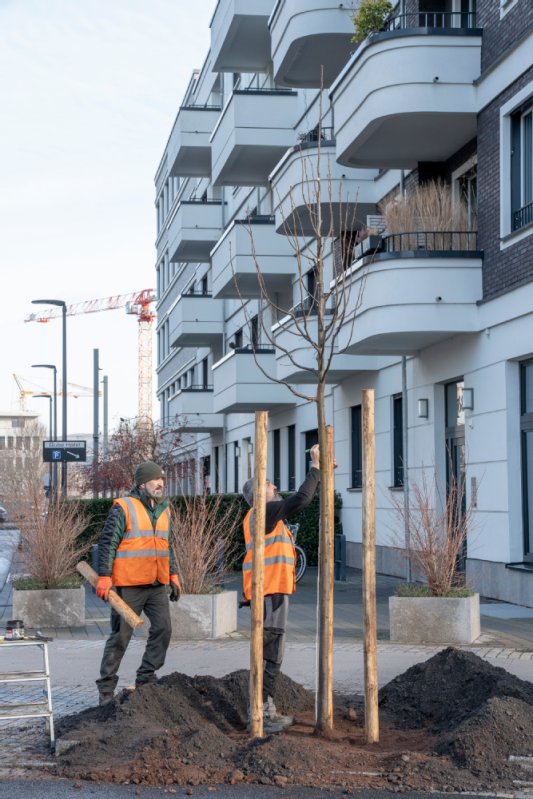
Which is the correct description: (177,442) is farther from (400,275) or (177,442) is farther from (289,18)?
(400,275)

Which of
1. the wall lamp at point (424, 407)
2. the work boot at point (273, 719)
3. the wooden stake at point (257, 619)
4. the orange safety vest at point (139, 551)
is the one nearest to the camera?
the wooden stake at point (257, 619)

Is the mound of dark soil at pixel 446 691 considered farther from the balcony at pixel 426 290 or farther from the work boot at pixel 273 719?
the balcony at pixel 426 290

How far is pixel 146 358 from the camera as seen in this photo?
146375 millimetres

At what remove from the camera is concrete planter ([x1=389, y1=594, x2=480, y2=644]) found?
41.0 ft

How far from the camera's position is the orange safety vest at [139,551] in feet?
30.1

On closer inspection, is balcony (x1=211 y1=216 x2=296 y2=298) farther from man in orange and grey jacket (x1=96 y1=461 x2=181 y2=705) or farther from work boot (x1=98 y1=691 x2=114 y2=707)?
work boot (x1=98 y1=691 x2=114 y2=707)

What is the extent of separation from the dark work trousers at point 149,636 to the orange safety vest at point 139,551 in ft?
0.35

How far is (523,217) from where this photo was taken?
1648 centimetres

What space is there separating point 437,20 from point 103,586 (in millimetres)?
13756

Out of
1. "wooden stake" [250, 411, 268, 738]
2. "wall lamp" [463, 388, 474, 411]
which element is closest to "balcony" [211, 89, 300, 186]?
"wall lamp" [463, 388, 474, 411]

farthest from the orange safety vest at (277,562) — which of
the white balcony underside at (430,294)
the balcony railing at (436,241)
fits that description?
the balcony railing at (436,241)

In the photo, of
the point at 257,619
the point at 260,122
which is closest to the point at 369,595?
the point at 257,619

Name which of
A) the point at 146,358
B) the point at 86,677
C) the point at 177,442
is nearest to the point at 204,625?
the point at 86,677

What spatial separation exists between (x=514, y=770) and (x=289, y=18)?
59.2 ft
